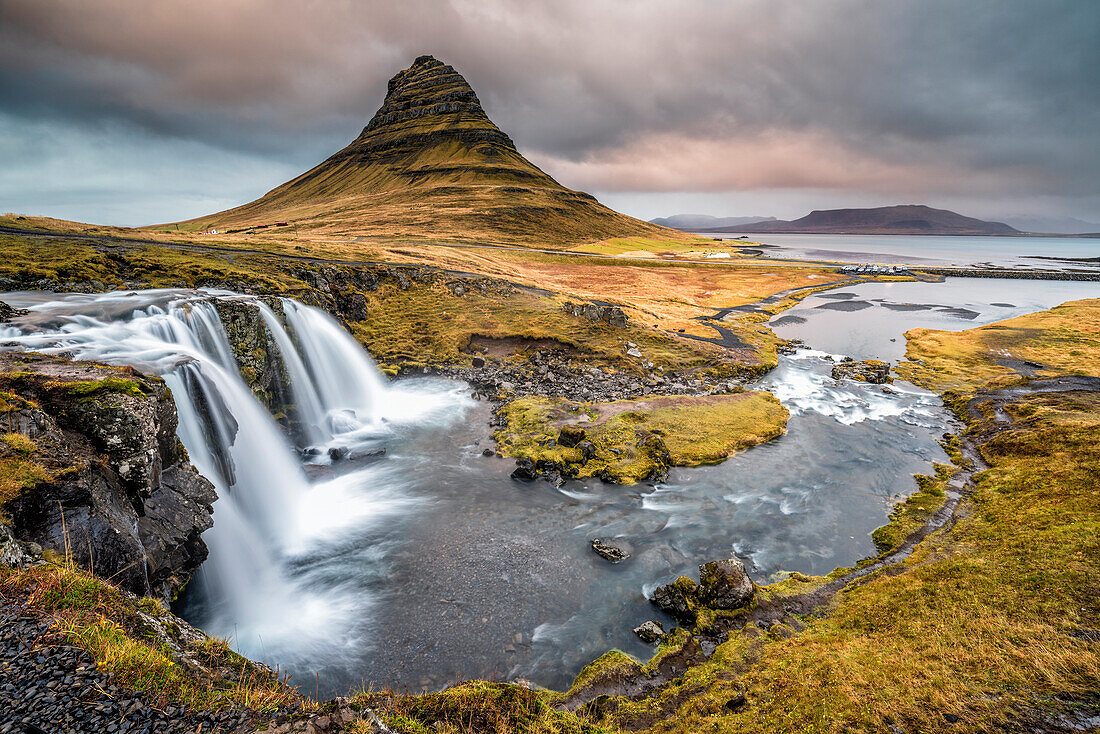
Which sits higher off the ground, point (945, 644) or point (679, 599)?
point (945, 644)

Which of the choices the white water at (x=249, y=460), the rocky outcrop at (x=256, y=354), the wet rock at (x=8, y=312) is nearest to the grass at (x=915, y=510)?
the white water at (x=249, y=460)

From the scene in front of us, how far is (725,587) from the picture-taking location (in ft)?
44.9

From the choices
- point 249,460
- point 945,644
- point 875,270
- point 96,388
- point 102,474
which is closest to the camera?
point 945,644

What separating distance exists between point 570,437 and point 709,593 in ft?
→ 37.7

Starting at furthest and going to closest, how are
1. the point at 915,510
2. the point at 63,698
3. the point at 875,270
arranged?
1. the point at 875,270
2. the point at 915,510
3. the point at 63,698

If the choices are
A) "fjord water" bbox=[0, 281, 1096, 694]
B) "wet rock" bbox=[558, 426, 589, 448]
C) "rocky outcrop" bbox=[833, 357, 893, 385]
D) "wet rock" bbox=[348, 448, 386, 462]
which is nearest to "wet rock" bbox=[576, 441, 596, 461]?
"wet rock" bbox=[558, 426, 589, 448]

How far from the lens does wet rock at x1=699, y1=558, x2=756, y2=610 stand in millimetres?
13516

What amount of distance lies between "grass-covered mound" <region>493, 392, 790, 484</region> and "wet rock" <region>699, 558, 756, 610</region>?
7.41m

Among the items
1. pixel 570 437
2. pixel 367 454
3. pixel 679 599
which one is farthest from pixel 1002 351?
pixel 367 454

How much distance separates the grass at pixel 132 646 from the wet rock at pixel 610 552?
440 inches

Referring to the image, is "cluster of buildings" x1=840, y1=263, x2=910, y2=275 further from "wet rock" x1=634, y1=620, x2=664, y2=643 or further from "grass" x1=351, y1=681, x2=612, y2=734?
"grass" x1=351, y1=681, x2=612, y2=734

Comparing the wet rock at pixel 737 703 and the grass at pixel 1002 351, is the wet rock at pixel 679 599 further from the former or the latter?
the grass at pixel 1002 351

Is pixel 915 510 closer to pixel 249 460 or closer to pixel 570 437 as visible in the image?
pixel 570 437

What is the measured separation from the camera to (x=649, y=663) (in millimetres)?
12070
